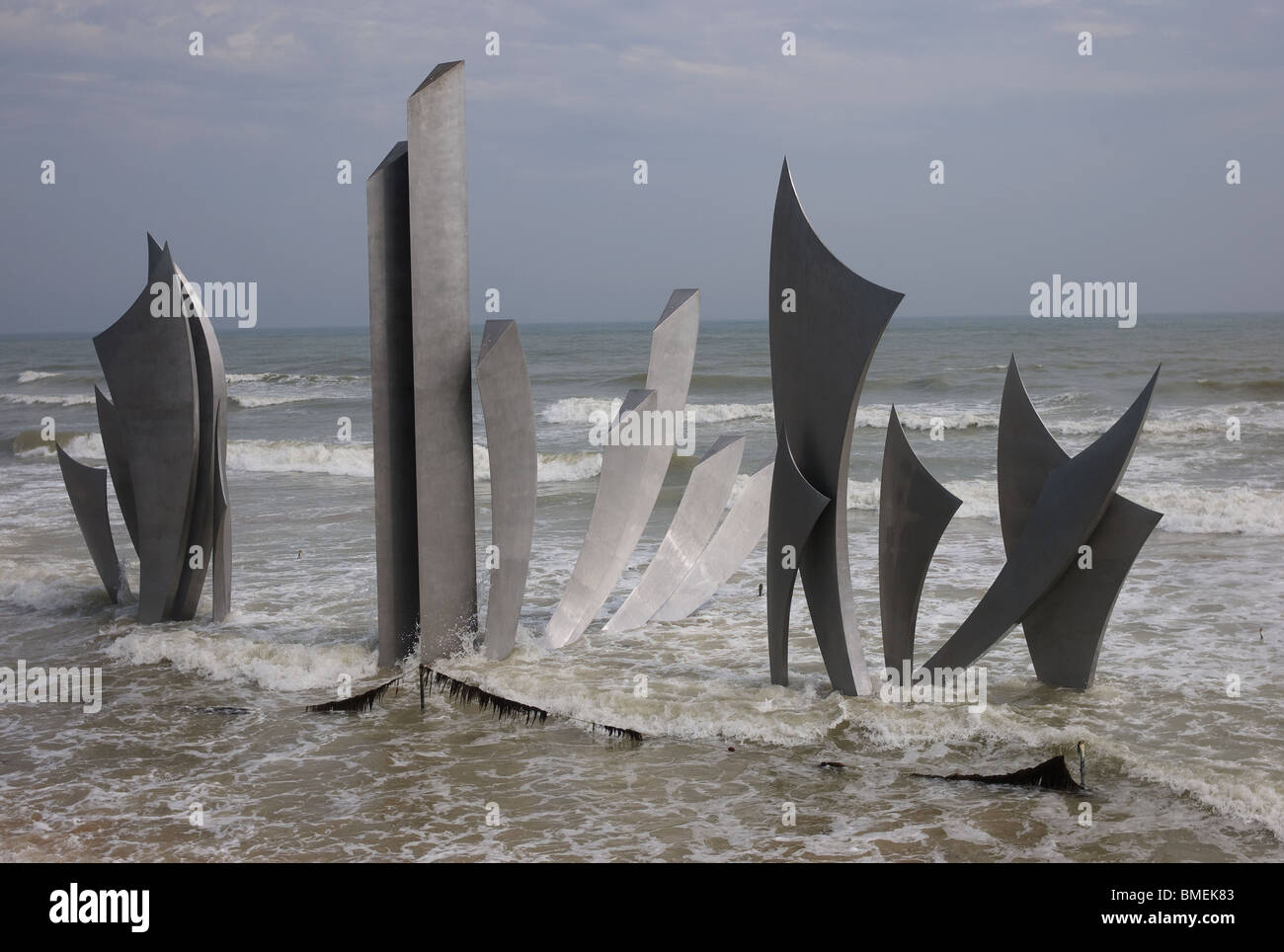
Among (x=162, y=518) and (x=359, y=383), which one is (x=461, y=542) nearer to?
(x=162, y=518)

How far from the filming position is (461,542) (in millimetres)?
7215

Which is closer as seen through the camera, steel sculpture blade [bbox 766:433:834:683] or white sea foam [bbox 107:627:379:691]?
steel sculpture blade [bbox 766:433:834:683]

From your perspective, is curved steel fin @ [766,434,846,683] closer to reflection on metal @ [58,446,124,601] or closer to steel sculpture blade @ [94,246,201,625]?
steel sculpture blade @ [94,246,201,625]

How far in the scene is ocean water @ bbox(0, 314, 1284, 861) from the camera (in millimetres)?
4902

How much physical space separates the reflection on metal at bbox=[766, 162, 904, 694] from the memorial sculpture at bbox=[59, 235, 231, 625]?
165 inches

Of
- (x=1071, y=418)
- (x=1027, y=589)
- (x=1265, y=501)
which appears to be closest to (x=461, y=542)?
(x=1027, y=589)

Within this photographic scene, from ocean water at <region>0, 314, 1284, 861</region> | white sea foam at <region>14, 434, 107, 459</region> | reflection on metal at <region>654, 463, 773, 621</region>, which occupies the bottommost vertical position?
ocean water at <region>0, 314, 1284, 861</region>

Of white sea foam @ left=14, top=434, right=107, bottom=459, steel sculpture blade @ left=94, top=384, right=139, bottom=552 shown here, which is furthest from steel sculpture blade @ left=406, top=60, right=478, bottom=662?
white sea foam @ left=14, top=434, right=107, bottom=459

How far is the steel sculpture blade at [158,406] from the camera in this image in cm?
771

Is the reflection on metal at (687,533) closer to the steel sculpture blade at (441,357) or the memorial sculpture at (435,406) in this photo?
the memorial sculpture at (435,406)

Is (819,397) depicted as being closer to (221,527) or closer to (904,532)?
(904,532)

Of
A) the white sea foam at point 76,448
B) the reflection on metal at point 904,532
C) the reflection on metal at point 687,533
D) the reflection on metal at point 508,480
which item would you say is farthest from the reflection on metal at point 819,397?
the white sea foam at point 76,448

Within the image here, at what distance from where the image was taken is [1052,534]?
6039 millimetres
